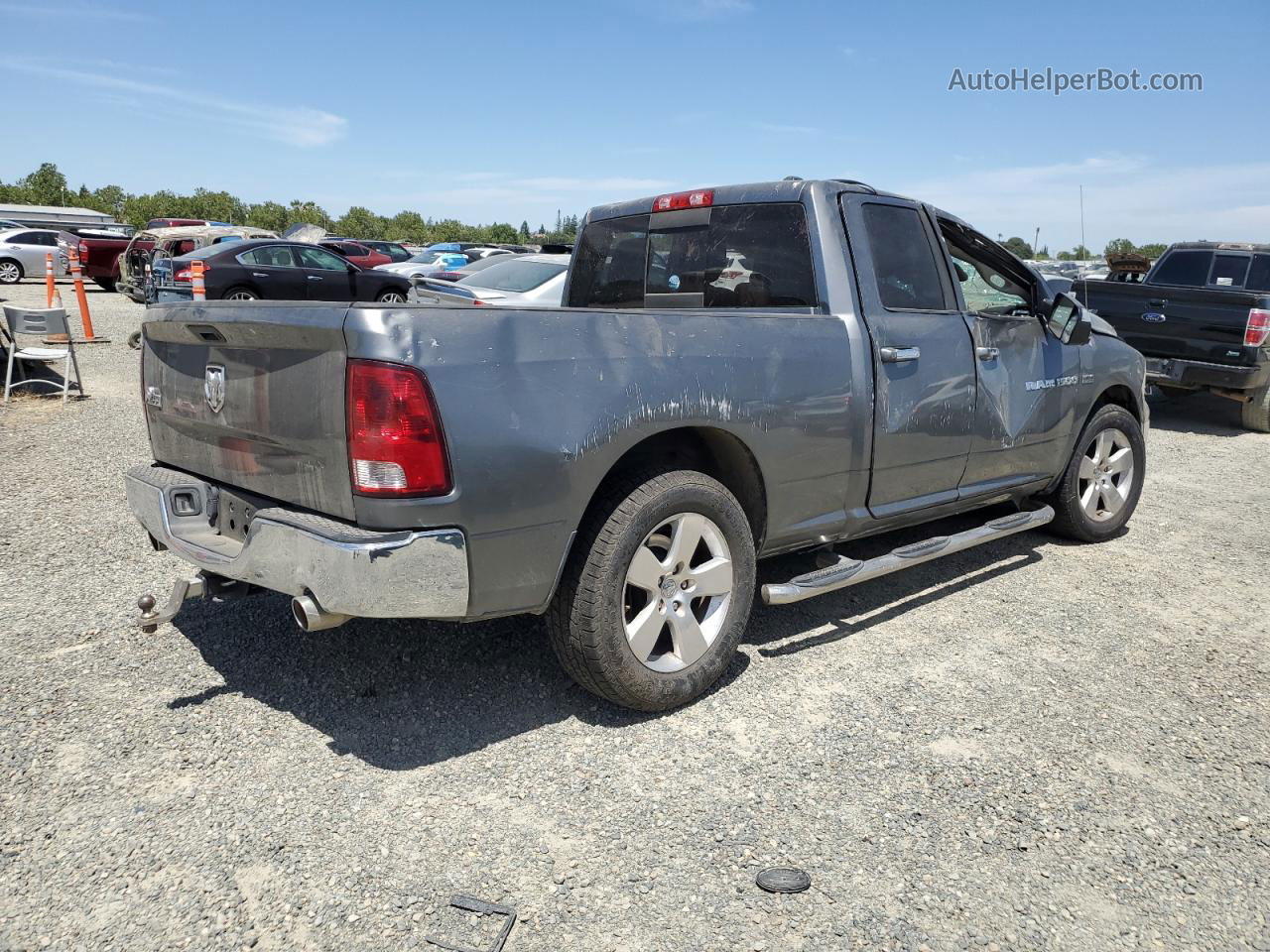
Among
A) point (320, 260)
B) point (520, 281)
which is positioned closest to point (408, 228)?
point (320, 260)

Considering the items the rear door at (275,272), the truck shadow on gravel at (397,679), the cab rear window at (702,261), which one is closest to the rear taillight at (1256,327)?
the cab rear window at (702,261)

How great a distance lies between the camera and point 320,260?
17797 mm

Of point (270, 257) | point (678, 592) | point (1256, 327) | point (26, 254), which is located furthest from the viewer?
point (26, 254)

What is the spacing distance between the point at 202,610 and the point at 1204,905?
3914mm

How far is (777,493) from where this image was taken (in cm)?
366

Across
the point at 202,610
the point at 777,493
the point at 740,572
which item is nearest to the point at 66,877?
the point at 202,610

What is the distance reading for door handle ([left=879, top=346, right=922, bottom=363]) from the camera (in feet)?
12.9

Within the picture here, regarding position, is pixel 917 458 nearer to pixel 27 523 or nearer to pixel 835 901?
pixel 835 901

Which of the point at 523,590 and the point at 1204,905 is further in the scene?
the point at 523,590

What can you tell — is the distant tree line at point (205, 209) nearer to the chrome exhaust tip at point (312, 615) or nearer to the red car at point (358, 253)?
the red car at point (358, 253)

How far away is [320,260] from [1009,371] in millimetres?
15642

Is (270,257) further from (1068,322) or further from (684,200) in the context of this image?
(1068,322)

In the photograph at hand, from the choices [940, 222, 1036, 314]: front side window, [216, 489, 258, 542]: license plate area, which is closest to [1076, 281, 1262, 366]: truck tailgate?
[940, 222, 1036, 314]: front side window

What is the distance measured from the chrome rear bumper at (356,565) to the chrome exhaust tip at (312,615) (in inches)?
1.2
